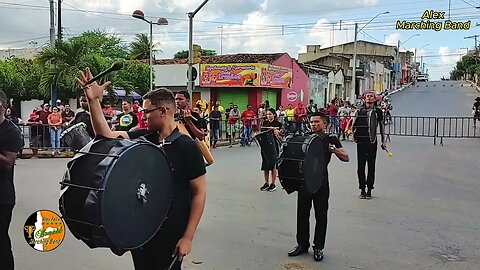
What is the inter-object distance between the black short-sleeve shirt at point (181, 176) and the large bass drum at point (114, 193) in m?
0.16

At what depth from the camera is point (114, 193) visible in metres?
2.79

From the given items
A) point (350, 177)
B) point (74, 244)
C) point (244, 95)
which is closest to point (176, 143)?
point (74, 244)

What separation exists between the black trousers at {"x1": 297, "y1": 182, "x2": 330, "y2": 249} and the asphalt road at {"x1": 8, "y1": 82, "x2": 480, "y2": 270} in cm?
21

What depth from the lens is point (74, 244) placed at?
6281mm

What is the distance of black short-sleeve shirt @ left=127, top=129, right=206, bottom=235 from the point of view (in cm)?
327

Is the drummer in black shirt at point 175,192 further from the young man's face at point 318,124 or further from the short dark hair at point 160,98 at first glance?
the young man's face at point 318,124

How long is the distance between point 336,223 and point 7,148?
189 inches

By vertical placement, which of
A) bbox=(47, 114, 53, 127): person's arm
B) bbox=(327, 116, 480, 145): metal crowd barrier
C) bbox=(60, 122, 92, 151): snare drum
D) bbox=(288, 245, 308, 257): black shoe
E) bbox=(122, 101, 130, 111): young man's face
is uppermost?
bbox=(122, 101, 130, 111): young man's face

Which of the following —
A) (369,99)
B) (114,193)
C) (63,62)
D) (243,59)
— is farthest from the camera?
(243,59)

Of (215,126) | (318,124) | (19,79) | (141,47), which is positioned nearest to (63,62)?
(215,126)

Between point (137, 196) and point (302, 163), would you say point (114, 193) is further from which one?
point (302, 163)

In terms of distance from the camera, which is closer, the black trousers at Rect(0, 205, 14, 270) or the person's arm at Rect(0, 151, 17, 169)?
the person's arm at Rect(0, 151, 17, 169)

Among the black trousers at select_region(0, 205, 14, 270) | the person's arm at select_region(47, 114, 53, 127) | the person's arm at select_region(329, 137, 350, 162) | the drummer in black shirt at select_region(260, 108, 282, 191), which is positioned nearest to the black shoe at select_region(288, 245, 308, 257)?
the person's arm at select_region(329, 137, 350, 162)

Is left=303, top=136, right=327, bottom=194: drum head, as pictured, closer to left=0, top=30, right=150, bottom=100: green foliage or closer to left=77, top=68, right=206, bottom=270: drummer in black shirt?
left=77, top=68, right=206, bottom=270: drummer in black shirt
